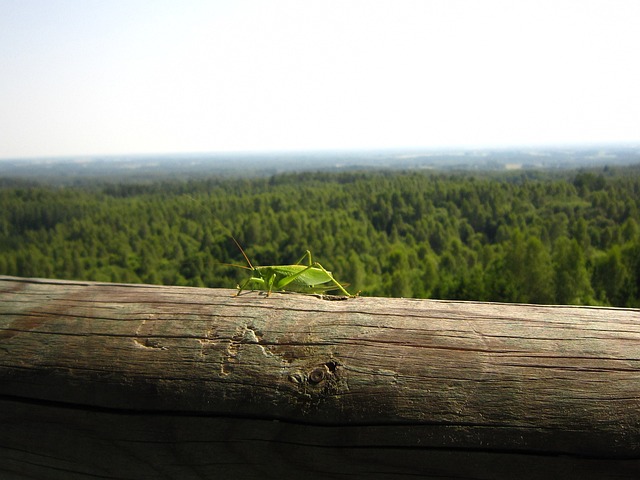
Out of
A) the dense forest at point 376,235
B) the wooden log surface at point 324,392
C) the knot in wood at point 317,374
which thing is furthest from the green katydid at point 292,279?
the dense forest at point 376,235

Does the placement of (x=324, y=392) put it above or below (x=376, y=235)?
above

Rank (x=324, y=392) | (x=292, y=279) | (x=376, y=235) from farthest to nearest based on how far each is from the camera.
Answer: (x=376, y=235) → (x=292, y=279) → (x=324, y=392)

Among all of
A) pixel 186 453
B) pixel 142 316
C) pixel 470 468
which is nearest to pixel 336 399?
pixel 470 468

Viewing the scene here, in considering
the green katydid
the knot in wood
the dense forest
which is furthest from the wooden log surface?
the dense forest

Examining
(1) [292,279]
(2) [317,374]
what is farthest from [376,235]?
(2) [317,374]

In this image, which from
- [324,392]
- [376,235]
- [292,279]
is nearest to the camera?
[324,392]

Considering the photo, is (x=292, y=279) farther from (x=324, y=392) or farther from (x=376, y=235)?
(x=376, y=235)

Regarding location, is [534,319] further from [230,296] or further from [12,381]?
[12,381]
